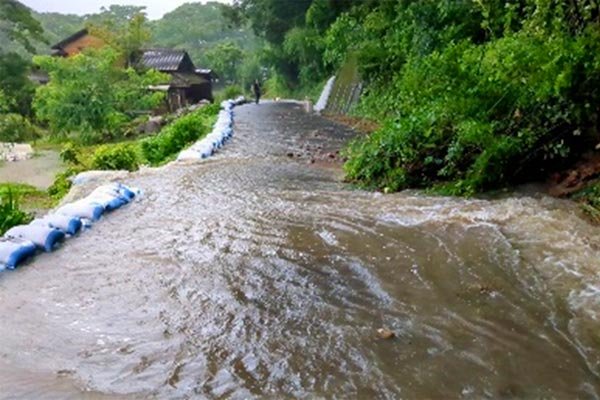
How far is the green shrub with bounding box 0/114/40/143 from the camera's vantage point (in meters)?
16.7

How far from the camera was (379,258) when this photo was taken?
5.00 m

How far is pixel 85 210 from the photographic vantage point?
6504 mm

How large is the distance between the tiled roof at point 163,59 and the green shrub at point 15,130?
10208 millimetres

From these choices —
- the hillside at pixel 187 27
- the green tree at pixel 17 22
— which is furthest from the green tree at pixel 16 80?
the hillside at pixel 187 27

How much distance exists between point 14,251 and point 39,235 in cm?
45

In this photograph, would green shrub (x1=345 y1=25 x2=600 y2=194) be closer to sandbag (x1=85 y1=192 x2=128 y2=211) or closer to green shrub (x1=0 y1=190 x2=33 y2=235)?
sandbag (x1=85 y1=192 x2=128 y2=211)

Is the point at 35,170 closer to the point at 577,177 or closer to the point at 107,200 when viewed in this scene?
the point at 107,200

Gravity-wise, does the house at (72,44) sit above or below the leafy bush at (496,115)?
above

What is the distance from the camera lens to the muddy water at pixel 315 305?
10.1 ft

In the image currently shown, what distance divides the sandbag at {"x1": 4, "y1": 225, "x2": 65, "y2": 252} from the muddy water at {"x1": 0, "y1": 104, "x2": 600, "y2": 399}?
187 mm

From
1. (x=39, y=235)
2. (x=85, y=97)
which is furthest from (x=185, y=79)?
(x=39, y=235)

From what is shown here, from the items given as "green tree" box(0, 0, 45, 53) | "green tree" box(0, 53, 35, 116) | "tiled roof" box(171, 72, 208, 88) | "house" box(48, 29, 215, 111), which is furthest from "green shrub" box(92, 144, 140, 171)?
"tiled roof" box(171, 72, 208, 88)

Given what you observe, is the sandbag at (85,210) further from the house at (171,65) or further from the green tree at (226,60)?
the green tree at (226,60)

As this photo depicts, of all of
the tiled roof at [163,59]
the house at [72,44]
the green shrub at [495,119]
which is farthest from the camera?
the house at [72,44]
